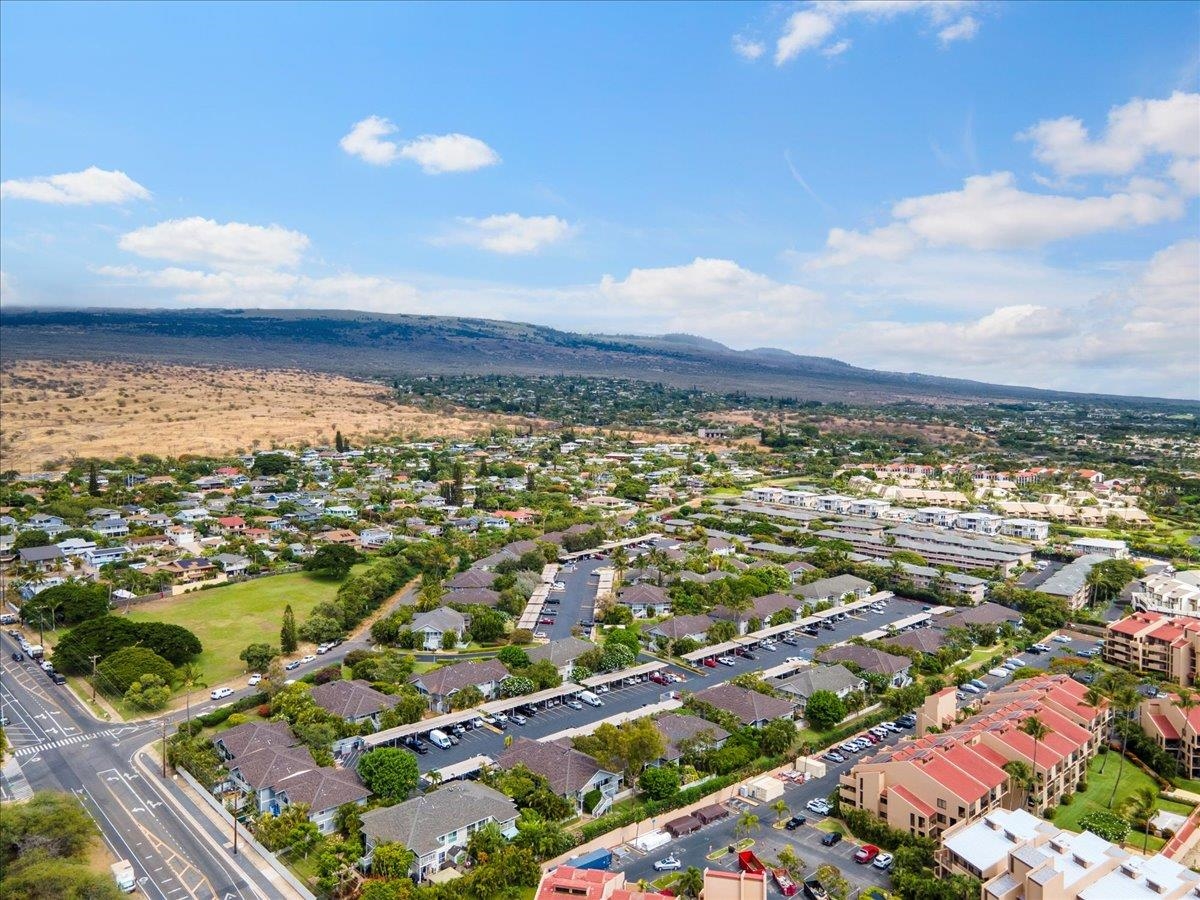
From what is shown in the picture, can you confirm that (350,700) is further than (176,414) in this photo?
No

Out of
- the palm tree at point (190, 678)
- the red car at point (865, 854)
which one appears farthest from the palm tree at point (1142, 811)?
the palm tree at point (190, 678)

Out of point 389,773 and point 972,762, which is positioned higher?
point 972,762

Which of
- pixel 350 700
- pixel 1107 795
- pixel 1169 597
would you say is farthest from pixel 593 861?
pixel 1169 597

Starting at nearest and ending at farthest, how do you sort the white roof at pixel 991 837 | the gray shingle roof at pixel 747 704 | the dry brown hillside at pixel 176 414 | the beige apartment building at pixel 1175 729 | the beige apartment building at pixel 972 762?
the white roof at pixel 991 837 < the beige apartment building at pixel 972 762 < the beige apartment building at pixel 1175 729 < the gray shingle roof at pixel 747 704 < the dry brown hillside at pixel 176 414

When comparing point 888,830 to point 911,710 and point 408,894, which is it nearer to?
point 911,710

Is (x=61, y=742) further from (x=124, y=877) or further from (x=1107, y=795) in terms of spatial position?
(x=1107, y=795)

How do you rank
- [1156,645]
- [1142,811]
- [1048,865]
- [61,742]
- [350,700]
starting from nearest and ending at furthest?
[1048,865], [1142,811], [61,742], [350,700], [1156,645]

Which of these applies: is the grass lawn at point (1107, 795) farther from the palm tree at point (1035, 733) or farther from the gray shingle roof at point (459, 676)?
the gray shingle roof at point (459, 676)
